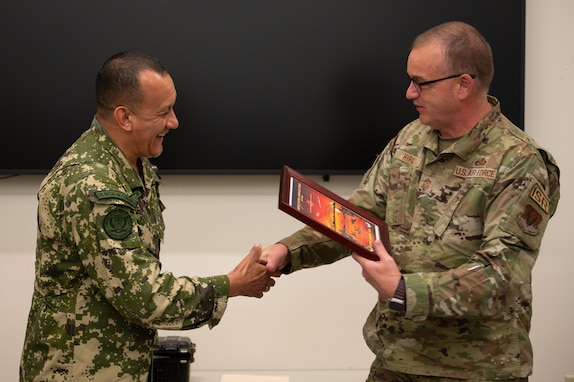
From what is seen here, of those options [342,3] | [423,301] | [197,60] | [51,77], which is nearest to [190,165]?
[197,60]

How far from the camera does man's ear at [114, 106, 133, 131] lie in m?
2.37

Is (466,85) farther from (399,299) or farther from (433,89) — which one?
(399,299)

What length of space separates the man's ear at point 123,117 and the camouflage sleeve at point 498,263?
889 mm

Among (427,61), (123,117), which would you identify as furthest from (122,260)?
(427,61)

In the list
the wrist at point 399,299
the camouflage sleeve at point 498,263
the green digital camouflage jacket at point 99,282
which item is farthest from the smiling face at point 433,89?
the green digital camouflage jacket at point 99,282

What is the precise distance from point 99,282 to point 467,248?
1.02 meters

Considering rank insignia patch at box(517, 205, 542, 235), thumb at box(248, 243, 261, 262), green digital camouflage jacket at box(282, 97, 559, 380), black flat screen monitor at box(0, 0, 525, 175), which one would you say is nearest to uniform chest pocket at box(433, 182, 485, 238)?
green digital camouflage jacket at box(282, 97, 559, 380)

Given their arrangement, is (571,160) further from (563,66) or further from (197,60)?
(197,60)

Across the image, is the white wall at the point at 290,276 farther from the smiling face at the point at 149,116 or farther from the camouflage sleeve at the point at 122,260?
the camouflage sleeve at the point at 122,260

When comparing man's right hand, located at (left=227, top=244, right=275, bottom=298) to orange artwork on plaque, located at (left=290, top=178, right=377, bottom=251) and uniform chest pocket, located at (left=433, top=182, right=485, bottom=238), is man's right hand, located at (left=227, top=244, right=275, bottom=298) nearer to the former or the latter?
orange artwork on plaque, located at (left=290, top=178, right=377, bottom=251)

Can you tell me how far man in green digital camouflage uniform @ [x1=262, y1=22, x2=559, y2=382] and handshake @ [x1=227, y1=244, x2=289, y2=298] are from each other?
1.20 feet

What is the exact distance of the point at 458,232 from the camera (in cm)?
236

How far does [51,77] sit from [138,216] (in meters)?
1.63

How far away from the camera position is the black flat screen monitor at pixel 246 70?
3705mm
